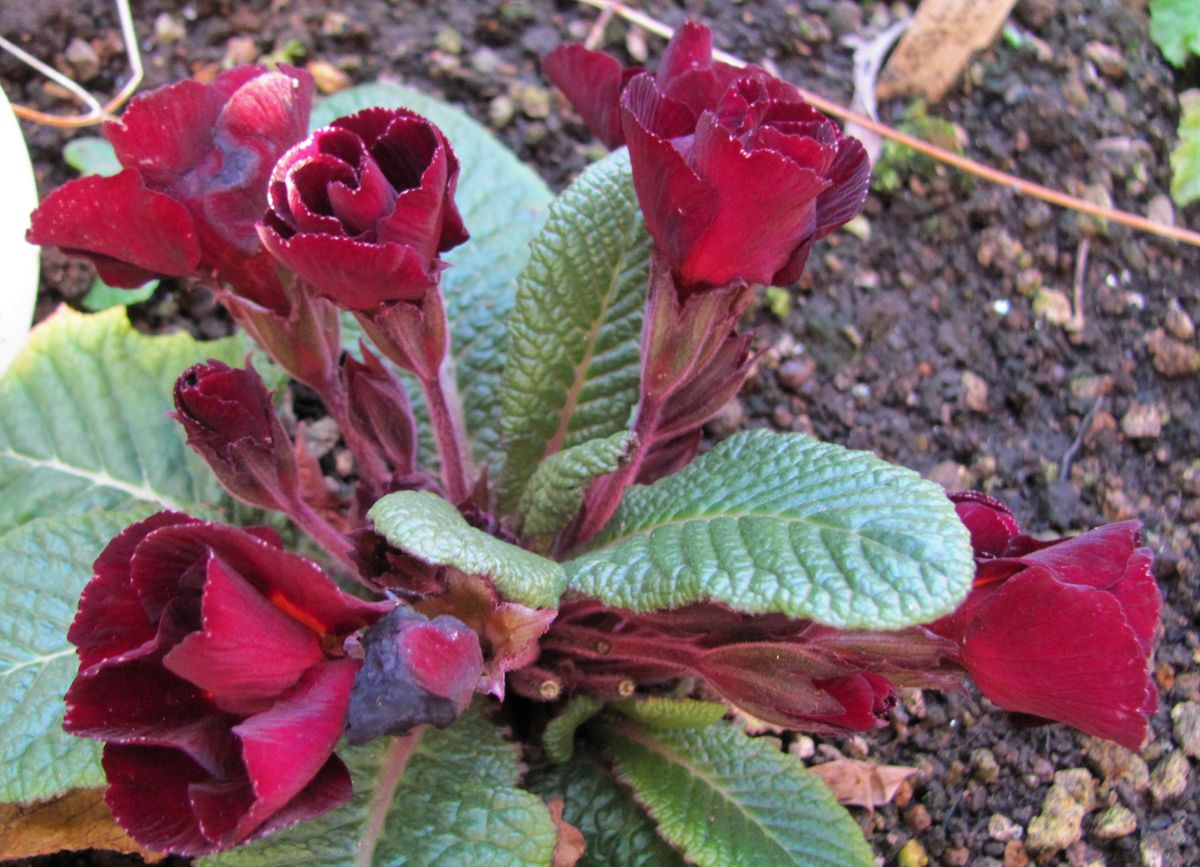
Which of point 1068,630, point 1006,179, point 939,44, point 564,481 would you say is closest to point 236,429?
point 564,481

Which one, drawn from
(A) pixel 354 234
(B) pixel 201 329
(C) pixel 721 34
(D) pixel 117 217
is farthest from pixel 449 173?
(C) pixel 721 34

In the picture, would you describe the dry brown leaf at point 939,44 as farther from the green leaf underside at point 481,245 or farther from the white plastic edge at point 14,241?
the white plastic edge at point 14,241

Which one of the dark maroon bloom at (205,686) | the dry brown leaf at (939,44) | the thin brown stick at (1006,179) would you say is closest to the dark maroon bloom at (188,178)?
the dark maroon bloom at (205,686)

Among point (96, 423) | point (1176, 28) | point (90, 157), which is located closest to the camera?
point (96, 423)

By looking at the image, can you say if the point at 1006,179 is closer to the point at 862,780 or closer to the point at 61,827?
the point at 862,780

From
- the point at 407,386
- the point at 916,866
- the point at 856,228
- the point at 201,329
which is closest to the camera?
the point at 916,866

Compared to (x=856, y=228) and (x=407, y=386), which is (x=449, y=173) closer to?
(x=407, y=386)
